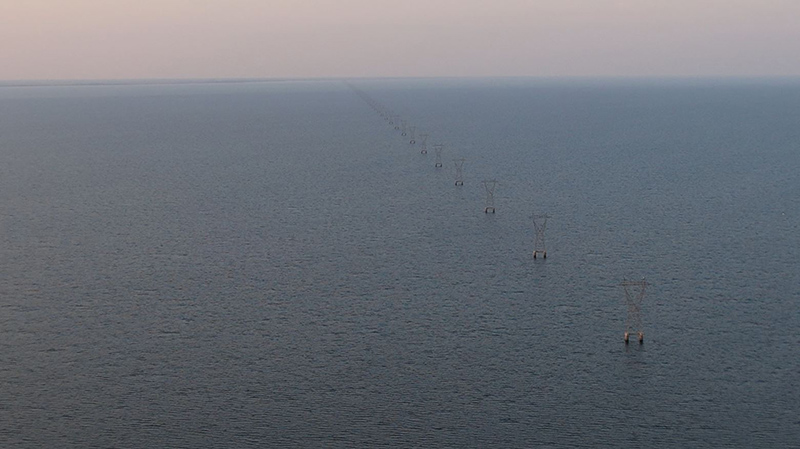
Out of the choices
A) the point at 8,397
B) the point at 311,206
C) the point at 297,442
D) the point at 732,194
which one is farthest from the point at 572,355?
the point at 732,194

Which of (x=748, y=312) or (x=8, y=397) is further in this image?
(x=748, y=312)

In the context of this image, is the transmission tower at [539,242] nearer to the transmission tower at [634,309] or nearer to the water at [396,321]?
the water at [396,321]

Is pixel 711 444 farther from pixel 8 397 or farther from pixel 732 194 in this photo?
pixel 732 194

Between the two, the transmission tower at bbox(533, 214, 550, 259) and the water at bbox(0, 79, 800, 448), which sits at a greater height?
the transmission tower at bbox(533, 214, 550, 259)

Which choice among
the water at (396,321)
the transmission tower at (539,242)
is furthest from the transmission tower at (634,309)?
the transmission tower at (539,242)

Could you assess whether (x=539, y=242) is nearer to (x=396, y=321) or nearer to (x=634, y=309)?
(x=634, y=309)

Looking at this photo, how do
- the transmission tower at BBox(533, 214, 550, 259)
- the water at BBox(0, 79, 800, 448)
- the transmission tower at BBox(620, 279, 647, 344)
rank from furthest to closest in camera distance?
1. the transmission tower at BBox(533, 214, 550, 259)
2. the transmission tower at BBox(620, 279, 647, 344)
3. the water at BBox(0, 79, 800, 448)

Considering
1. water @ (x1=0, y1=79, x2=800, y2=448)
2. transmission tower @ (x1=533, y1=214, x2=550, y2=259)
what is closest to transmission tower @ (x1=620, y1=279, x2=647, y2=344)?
water @ (x1=0, y1=79, x2=800, y2=448)

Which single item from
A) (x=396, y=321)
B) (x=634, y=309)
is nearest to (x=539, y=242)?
(x=634, y=309)

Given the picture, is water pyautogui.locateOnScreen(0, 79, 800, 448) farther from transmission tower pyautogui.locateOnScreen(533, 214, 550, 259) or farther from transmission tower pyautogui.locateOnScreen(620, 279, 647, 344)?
transmission tower pyautogui.locateOnScreen(533, 214, 550, 259)
